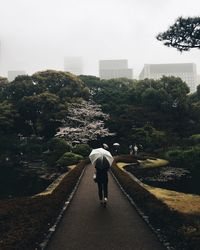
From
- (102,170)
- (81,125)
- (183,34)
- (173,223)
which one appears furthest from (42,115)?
(173,223)

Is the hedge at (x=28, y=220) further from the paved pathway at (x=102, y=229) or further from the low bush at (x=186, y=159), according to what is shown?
the low bush at (x=186, y=159)

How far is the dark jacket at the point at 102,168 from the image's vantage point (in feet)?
32.0

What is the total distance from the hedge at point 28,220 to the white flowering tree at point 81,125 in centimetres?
2920

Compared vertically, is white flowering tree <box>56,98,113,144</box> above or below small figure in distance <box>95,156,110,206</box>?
above

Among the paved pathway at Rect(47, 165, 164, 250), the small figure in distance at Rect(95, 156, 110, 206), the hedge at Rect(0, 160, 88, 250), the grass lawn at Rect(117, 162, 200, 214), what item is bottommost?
the grass lawn at Rect(117, 162, 200, 214)

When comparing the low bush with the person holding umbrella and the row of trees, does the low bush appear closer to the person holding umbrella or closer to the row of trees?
the row of trees

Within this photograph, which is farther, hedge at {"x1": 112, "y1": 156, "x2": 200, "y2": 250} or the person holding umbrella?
the person holding umbrella

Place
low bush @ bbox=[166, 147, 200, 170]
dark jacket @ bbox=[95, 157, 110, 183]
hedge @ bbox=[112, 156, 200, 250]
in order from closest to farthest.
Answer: hedge @ bbox=[112, 156, 200, 250]
dark jacket @ bbox=[95, 157, 110, 183]
low bush @ bbox=[166, 147, 200, 170]

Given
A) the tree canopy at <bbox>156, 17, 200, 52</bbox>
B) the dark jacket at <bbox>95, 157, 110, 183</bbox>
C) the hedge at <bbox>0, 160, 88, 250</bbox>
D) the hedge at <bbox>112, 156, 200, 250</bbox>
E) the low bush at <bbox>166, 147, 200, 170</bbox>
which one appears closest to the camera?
the hedge at <bbox>112, 156, 200, 250</bbox>

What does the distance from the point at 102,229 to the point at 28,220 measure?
6.34ft

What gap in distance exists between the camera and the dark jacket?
32.0ft

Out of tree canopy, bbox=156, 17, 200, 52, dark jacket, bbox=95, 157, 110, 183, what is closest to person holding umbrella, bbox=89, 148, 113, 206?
dark jacket, bbox=95, 157, 110, 183

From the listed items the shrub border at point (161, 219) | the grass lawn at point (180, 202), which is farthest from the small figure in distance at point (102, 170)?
the grass lawn at point (180, 202)

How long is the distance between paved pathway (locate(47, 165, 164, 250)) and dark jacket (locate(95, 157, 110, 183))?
0.91m
